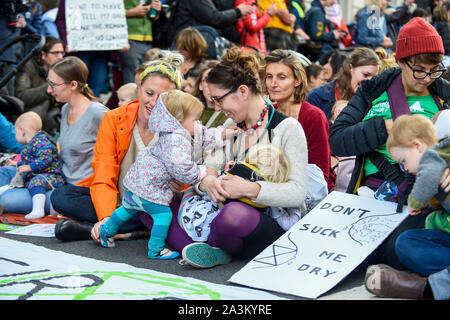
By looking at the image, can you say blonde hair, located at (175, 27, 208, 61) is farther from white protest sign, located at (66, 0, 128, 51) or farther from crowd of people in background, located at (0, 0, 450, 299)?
crowd of people in background, located at (0, 0, 450, 299)

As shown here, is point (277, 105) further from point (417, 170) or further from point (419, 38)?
point (417, 170)

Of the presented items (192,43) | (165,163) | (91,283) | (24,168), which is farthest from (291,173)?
(192,43)

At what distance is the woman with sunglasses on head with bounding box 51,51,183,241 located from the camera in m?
4.11

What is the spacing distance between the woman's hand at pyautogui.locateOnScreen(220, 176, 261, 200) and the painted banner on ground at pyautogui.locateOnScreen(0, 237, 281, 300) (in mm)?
A: 528

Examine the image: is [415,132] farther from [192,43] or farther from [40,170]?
[192,43]

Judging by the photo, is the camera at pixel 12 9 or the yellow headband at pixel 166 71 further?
the camera at pixel 12 9

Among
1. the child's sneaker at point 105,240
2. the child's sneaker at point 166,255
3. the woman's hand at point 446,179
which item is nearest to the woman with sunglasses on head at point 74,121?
the child's sneaker at point 105,240

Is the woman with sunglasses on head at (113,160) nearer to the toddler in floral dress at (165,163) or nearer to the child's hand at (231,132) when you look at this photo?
the toddler in floral dress at (165,163)

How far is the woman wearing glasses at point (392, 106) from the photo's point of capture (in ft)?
10.5

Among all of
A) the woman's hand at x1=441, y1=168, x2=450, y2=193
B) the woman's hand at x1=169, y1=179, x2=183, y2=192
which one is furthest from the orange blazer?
the woman's hand at x1=441, y1=168, x2=450, y2=193

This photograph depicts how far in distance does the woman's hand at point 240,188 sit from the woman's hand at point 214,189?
0.03m

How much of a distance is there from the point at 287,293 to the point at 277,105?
1.88 meters

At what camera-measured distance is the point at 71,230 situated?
4109 mm

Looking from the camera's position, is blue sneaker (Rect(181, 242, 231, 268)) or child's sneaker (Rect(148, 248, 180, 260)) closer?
blue sneaker (Rect(181, 242, 231, 268))
